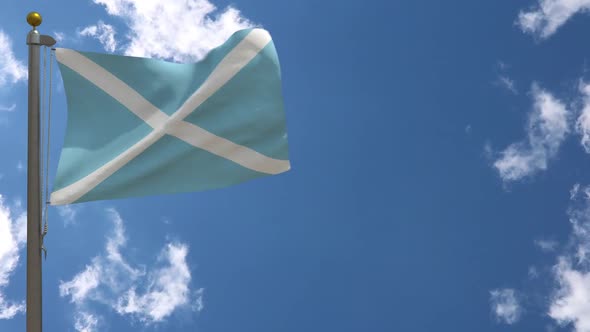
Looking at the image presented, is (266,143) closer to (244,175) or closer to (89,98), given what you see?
(244,175)

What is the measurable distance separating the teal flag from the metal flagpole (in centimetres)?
57

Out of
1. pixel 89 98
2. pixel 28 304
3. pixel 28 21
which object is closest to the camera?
pixel 28 304

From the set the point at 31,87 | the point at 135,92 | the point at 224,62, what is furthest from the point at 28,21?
the point at 224,62

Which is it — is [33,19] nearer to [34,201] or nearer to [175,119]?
[175,119]

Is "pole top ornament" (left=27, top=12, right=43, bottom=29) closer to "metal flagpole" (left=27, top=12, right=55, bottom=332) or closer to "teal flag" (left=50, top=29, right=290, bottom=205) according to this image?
"metal flagpole" (left=27, top=12, right=55, bottom=332)

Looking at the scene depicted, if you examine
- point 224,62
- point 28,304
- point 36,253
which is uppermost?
point 224,62

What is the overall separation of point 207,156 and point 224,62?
1.32 m

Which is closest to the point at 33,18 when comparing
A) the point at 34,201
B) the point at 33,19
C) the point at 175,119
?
the point at 33,19

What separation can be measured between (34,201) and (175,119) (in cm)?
219

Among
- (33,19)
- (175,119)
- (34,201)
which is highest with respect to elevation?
(33,19)

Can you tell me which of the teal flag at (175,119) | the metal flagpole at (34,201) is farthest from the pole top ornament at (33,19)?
the teal flag at (175,119)

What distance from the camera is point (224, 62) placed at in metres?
9.84

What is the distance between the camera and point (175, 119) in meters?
9.66

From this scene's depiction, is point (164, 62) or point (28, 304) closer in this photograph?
point (28, 304)
